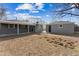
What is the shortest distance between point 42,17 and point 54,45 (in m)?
1.31

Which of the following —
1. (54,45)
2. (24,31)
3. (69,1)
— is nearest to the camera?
(69,1)

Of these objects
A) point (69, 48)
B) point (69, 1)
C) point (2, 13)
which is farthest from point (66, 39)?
point (2, 13)

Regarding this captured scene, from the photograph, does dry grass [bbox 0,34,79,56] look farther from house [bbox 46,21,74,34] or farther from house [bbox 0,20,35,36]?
house [bbox 0,20,35,36]

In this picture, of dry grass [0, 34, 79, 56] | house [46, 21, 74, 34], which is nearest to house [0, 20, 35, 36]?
dry grass [0, 34, 79, 56]

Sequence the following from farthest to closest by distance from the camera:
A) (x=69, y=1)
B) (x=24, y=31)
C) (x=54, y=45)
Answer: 1. (x=24, y=31)
2. (x=54, y=45)
3. (x=69, y=1)

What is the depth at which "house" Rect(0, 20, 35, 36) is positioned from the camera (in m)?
9.27

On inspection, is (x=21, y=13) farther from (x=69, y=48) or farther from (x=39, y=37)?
(x=69, y=48)

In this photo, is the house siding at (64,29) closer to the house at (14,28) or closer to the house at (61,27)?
the house at (61,27)

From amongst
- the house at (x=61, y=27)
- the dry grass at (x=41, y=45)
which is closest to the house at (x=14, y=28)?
the dry grass at (x=41, y=45)

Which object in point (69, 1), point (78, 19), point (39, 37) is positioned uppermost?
point (69, 1)

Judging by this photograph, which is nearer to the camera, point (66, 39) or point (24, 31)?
point (66, 39)

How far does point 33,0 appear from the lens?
25.7ft

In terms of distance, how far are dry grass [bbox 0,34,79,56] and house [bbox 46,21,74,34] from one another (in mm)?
238

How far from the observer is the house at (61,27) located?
830 cm
